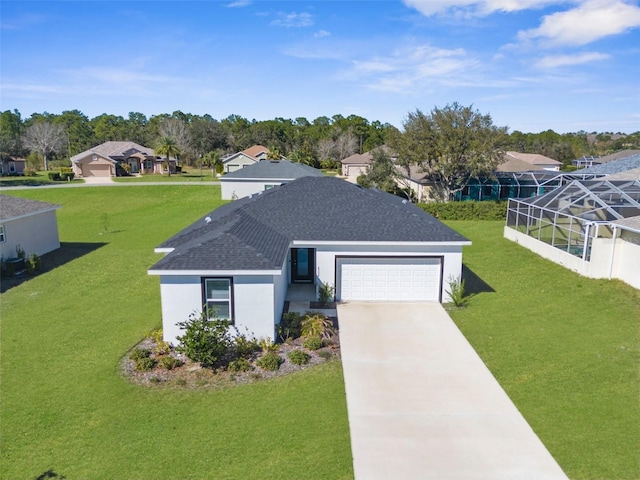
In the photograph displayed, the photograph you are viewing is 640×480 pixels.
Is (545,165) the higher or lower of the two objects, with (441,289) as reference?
higher

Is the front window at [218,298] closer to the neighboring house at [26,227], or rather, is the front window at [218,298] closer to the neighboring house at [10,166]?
the neighboring house at [26,227]

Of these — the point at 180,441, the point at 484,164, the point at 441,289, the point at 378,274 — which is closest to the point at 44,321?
the point at 180,441

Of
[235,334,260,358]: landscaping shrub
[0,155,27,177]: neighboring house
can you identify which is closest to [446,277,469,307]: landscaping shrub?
[235,334,260,358]: landscaping shrub

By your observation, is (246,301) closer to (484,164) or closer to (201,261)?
(201,261)

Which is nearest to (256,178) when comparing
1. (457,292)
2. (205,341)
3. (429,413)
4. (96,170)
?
(457,292)

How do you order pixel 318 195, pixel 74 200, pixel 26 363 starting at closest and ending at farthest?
pixel 26 363, pixel 318 195, pixel 74 200

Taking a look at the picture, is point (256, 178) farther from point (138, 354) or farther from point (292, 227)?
point (138, 354)
